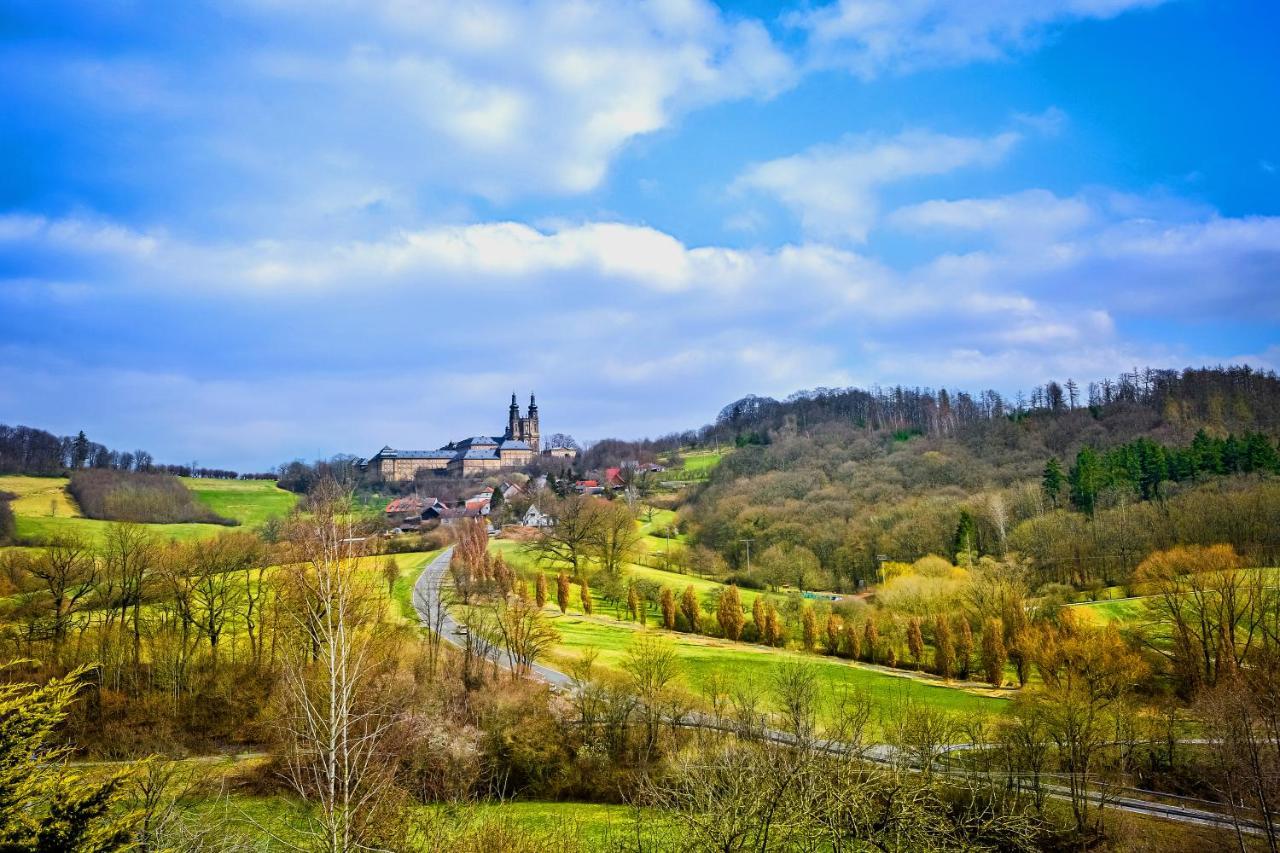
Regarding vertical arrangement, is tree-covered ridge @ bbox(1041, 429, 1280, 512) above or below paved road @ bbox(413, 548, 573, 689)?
above

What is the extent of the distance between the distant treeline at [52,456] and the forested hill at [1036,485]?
89591 mm

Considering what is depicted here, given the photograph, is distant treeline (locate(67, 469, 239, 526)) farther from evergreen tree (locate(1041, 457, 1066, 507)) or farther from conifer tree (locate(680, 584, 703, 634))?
evergreen tree (locate(1041, 457, 1066, 507))

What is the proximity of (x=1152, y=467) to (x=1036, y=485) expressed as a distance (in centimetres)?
1203

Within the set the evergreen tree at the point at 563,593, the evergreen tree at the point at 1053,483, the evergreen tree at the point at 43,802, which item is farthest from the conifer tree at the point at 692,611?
the evergreen tree at the point at 43,802

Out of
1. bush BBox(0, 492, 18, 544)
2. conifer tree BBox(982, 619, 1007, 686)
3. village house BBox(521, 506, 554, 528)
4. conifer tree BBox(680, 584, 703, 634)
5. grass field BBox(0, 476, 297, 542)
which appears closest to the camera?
conifer tree BBox(982, 619, 1007, 686)

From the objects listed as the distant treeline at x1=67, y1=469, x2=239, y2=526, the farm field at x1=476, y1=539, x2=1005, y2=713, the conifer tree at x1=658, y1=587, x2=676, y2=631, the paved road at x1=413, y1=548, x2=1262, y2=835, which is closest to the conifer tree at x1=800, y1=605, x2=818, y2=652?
the farm field at x1=476, y1=539, x2=1005, y2=713

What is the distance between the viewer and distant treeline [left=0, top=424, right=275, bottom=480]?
99.8 metres

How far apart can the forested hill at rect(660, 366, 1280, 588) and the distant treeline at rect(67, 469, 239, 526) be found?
6549 centimetres

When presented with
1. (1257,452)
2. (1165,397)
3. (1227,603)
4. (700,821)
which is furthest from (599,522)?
(1165,397)

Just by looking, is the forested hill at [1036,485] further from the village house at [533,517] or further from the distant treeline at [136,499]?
the distant treeline at [136,499]

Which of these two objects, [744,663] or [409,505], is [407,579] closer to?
[744,663]

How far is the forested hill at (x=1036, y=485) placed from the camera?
67.4 metres

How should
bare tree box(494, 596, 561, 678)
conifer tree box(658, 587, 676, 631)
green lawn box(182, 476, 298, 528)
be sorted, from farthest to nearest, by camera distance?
green lawn box(182, 476, 298, 528) → conifer tree box(658, 587, 676, 631) → bare tree box(494, 596, 561, 678)

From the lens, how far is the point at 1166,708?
37.5m
